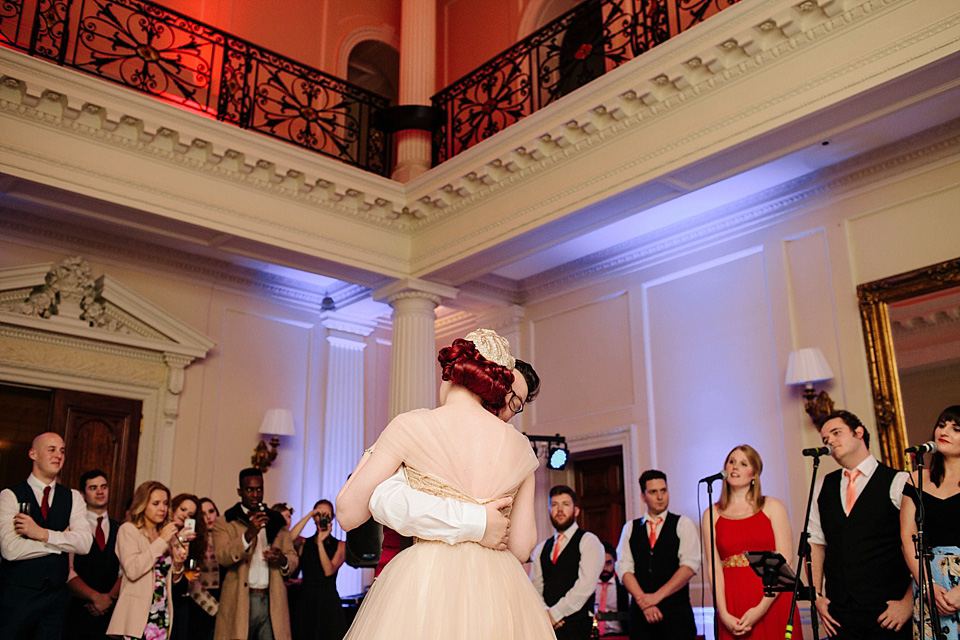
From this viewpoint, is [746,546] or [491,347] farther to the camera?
[746,546]

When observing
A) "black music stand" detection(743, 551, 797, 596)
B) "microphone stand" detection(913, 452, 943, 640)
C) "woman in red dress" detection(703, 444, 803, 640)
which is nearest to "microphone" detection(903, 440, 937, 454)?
"microphone stand" detection(913, 452, 943, 640)

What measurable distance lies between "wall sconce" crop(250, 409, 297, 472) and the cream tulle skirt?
662 centimetres

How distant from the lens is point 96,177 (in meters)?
6.66

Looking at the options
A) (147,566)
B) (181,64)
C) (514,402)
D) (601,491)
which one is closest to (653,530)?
(601,491)

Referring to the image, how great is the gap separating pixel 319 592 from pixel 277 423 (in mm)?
2546

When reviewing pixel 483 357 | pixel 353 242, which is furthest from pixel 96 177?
pixel 483 357

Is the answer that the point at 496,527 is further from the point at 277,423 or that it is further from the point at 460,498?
the point at 277,423

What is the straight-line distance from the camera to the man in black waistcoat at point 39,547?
186 inches

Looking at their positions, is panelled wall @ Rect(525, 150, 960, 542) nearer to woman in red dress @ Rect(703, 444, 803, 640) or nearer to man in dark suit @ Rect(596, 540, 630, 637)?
man in dark suit @ Rect(596, 540, 630, 637)

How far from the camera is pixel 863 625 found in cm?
422

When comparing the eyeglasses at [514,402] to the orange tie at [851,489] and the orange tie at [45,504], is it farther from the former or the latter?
the orange tie at [45,504]

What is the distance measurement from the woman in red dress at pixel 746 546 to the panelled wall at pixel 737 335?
141 cm

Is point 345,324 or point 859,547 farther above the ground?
point 345,324

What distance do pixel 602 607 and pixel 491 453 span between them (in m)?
5.01
